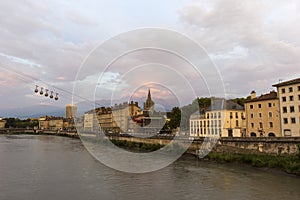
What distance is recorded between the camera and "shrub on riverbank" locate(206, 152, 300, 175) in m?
22.7

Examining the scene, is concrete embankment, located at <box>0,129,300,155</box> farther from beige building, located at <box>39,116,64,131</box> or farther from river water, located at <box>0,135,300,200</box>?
beige building, located at <box>39,116,64,131</box>

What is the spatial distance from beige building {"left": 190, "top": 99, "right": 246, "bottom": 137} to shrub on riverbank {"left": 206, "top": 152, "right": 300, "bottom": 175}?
509 inches

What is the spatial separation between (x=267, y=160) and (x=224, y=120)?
1794 cm

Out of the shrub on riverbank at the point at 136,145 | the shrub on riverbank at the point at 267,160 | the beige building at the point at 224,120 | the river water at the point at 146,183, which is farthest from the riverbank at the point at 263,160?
the beige building at the point at 224,120

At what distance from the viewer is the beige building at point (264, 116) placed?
35.3 metres

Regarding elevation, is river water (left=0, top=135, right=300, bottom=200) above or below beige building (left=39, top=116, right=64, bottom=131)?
below

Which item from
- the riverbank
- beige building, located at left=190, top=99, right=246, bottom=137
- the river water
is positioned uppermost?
beige building, located at left=190, top=99, right=246, bottom=137

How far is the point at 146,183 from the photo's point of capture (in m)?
19.0

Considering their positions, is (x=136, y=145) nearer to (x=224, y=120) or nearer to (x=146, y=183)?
(x=224, y=120)

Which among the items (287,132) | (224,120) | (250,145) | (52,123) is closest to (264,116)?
(287,132)

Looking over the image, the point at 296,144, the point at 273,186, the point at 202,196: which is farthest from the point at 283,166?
→ the point at 202,196

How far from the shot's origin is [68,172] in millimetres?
23125

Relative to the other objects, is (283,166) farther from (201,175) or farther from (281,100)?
(281,100)

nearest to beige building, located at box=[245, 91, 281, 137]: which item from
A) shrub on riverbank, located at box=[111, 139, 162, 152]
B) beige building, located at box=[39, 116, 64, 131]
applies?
shrub on riverbank, located at box=[111, 139, 162, 152]
